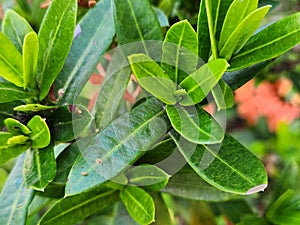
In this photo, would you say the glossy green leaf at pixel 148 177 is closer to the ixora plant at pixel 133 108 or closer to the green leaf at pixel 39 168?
the ixora plant at pixel 133 108

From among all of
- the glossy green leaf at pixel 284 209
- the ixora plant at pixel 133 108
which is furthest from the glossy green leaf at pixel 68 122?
the glossy green leaf at pixel 284 209

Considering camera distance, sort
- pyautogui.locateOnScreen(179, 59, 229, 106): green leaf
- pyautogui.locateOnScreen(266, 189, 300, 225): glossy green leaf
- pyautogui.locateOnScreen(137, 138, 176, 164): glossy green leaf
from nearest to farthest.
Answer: pyautogui.locateOnScreen(179, 59, 229, 106): green leaf → pyautogui.locateOnScreen(137, 138, 176, 164): glossy green leaf → pyautogui.locateOnScreen(266, 189, 300, 225): glossy green leaf

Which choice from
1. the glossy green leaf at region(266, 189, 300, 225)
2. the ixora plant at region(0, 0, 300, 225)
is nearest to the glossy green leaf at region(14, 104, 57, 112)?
the ixora plant at region(0, 0, 300, 225)

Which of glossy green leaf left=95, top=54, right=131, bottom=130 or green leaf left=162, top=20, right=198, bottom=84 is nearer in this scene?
green leaf left=162, top=20, right=198, bottom=84

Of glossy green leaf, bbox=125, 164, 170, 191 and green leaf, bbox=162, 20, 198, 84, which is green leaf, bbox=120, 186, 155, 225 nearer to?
glossy green leaf, bbox=125, 164, 170, 191

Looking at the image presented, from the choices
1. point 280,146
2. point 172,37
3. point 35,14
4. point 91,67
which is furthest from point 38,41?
point 280,146

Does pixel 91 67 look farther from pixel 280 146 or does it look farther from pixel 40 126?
pixel 280 146

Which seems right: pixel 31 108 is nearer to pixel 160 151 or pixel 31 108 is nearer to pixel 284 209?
pixel 160 151
